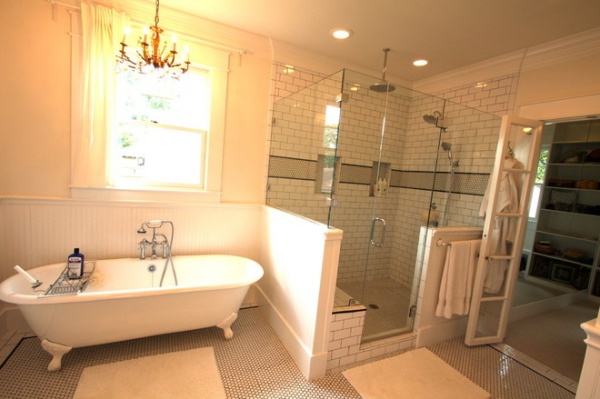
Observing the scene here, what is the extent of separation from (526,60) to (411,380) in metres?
2.97

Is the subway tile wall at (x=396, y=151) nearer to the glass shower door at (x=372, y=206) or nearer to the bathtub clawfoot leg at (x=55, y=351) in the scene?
the glass shower door at (x=372, y=206)

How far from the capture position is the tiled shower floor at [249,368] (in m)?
1.81

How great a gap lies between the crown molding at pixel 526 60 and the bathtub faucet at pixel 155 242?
348 centimetres

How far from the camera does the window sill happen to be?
2.35 metres

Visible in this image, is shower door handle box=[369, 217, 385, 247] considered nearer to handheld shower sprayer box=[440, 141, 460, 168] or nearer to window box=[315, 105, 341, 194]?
window box=[315, 105, 341, 194]

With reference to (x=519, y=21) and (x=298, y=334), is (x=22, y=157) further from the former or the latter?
(x=519, y=21)

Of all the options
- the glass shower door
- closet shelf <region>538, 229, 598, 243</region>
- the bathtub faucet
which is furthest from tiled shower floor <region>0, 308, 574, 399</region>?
closet shelf <region>538, 229, 598, 243</region>

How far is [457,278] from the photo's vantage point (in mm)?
2498

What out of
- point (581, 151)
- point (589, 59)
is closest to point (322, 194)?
point (589, 59)

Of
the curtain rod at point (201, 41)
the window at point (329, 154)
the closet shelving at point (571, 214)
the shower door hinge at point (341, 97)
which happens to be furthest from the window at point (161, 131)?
the closet shelving at point (571, 214)

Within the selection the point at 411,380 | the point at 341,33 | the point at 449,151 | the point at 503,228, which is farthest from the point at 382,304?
the point at 341,33

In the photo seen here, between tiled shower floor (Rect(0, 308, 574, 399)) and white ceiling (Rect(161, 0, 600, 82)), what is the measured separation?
107 inches

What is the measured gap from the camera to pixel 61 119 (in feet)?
7.33

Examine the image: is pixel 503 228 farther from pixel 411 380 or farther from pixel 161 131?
pixel 161 131
